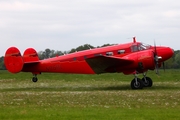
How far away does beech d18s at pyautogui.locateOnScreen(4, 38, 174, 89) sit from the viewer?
2139 centimetres

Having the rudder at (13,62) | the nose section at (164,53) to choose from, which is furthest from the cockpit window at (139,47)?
the rudder at (13,62)

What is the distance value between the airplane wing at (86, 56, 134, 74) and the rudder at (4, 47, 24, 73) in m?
4.90

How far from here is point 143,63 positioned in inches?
845

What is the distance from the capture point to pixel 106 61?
69.9 feet

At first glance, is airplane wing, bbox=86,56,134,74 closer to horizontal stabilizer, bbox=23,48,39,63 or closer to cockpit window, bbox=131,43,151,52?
cockpit window, bbox=131,43,151,52

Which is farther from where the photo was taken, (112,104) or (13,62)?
(13,62)

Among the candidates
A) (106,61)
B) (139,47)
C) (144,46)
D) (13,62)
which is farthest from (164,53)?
(13,62)

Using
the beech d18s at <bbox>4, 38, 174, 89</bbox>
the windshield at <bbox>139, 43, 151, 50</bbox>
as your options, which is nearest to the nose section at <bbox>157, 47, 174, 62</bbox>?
the beech d18s at <bbox>4, 38, 174, 89</bbox>

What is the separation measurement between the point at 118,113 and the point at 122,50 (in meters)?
11.9

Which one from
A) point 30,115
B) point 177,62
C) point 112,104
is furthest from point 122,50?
point 177,62

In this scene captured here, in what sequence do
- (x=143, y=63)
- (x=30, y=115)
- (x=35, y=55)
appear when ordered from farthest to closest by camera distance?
(x=35, y=55) < (x=143, y=63) < (x=30, y=115)

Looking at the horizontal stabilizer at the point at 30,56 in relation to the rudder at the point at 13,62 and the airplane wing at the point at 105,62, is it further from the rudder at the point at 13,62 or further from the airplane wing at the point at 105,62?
the airplane wing at the point at 105,62

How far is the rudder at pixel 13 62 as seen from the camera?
23.5 metres

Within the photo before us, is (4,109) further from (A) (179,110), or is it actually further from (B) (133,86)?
(B) (133,86)
